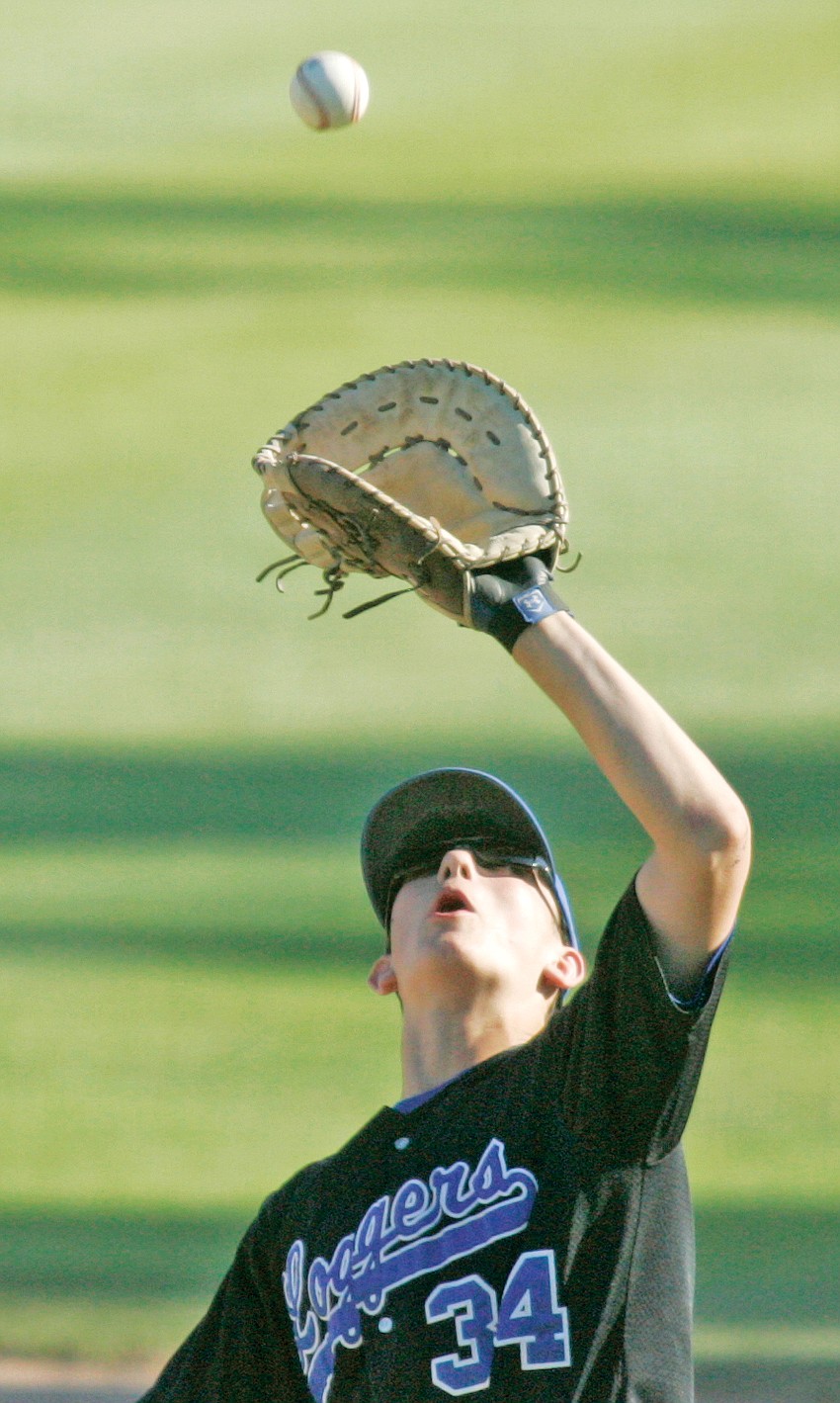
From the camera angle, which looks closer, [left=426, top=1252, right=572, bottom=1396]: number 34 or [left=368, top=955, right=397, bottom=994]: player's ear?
[left=426, top=1252, right=572, bottom=1396]: number 34

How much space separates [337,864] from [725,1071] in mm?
1057

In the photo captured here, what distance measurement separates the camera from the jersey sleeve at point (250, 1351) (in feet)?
7.43

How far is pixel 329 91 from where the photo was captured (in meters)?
4.64

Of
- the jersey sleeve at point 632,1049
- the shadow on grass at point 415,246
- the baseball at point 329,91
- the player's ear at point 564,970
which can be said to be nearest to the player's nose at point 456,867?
the player's ear at point 564,970

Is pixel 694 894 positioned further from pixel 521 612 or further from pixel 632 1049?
pixel 521 612

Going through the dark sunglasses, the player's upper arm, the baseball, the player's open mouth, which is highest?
the baseball

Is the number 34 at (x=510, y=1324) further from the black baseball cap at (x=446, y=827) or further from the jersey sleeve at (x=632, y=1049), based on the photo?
the black baseball cap at (x=446, y=827)

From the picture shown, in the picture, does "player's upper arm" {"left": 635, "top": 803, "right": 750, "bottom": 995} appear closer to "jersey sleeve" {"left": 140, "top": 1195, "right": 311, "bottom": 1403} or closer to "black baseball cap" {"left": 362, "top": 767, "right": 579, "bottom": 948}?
"black baseball cap" {"left": 362, "top": 767, "right": 579, "bottom": 948}

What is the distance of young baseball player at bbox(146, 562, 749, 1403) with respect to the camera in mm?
1842

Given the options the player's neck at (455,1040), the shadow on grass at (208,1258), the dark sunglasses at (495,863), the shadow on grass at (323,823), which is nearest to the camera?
the player's neck at (455,1040)

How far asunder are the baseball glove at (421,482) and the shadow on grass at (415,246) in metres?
4.11

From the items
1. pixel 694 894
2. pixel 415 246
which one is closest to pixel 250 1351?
pixel 694 894

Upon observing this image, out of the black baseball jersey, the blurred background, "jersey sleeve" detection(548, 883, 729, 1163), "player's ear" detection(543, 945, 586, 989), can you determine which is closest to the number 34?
the black baseball jersey

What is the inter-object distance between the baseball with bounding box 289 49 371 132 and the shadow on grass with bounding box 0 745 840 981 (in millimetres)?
1561
